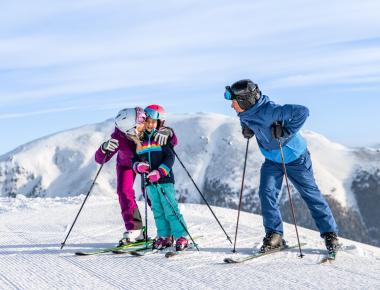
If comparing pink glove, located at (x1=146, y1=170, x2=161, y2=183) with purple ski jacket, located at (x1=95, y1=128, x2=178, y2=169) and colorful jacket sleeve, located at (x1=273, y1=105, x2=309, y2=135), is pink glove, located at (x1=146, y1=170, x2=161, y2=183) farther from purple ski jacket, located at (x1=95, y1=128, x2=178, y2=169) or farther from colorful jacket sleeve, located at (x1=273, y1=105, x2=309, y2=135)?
colorful jacket sleeve, located at (x1=273, y1=105, x2=309, y2=135)

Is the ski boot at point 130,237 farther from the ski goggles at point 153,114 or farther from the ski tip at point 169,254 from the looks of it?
the ski goggles at point 153,114

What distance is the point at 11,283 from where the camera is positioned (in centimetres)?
568

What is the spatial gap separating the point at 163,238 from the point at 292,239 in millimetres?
2225

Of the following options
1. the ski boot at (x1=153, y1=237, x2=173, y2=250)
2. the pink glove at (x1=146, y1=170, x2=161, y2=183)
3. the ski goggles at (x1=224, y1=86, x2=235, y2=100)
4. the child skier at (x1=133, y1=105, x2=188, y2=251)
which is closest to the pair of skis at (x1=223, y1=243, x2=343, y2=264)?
the child skier at (x1=133, y1=105, x2=188, y2=251)

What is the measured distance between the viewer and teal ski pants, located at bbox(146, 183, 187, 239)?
23.0 ft

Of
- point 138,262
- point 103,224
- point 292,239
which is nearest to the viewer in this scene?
point 138,262

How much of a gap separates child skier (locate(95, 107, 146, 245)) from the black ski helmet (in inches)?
50.9

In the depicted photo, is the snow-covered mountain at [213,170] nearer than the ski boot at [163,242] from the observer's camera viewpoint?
No

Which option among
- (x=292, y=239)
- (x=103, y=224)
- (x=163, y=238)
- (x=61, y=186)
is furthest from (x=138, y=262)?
(x=61, y=186)

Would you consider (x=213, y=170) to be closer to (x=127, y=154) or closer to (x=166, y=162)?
(x=127, y=154)

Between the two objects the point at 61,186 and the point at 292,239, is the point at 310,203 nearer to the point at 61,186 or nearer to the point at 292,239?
the point at 292,239

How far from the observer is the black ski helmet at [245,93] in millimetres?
6340

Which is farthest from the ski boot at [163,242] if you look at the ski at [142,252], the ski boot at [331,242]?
the ski boot at [331,242]

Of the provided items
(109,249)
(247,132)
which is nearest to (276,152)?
(247,132)
